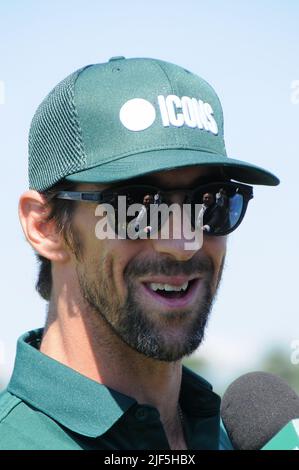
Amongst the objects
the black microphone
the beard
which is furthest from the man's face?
the black microphone

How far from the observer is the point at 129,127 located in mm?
4578

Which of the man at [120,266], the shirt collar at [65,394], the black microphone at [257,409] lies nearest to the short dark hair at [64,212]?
the man at [120,266]

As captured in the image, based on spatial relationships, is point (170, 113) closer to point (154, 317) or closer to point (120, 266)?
point (120, 266)

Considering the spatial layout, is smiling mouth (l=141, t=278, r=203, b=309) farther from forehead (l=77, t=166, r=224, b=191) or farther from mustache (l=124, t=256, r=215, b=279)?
forehead (l=77, t=166, r=224, b=191)

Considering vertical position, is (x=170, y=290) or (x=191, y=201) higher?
(x=191, y=201)

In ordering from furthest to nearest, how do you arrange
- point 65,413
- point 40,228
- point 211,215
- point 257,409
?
1. point 257,409
2. point 40,228
3. point 211,215
4. point 65,413

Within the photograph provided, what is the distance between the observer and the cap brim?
4434mm

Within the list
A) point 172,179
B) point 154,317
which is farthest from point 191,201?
point 154,317

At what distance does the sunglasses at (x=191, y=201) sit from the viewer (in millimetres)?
4504

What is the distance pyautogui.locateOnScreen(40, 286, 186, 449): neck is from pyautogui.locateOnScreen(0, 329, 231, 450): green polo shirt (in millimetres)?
91

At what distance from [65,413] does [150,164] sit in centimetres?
92

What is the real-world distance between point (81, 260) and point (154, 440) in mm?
705

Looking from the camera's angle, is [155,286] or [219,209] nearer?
[155,286]

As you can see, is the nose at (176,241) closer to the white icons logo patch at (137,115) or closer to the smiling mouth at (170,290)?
the smiling mouth at (170,290)
